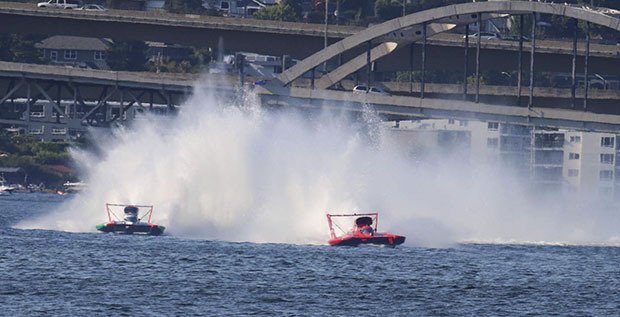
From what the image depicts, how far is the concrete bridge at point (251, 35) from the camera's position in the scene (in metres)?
132

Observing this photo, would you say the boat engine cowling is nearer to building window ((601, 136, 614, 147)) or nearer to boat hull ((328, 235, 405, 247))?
boat hull ((328, 235, 405, 247))

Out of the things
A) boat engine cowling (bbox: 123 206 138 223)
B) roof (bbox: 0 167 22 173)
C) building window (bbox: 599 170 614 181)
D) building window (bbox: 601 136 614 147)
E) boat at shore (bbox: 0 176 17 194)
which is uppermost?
building window (bbox: 601 136 614 147)

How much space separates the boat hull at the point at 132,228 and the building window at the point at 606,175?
80.5 metres

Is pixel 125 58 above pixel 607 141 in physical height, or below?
above

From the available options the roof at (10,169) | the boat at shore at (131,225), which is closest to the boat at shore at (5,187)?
the roof at (10,169)

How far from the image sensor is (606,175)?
163875 millimetres

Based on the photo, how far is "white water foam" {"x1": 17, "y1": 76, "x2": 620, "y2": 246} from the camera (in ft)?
292

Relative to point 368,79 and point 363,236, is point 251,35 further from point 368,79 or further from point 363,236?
point 363,236

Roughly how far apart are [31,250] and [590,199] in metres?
80.7

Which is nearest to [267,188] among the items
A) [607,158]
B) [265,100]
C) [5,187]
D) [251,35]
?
[265,100]

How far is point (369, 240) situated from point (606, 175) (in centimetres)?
→ 8393

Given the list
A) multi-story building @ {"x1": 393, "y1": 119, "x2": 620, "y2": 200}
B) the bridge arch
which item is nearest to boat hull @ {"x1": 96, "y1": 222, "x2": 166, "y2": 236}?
the bridge arch

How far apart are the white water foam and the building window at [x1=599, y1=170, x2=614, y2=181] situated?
201 ft

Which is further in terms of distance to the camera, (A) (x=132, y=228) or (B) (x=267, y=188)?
(B) (x=267, y=188)
